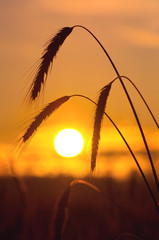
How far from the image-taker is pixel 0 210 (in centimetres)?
666

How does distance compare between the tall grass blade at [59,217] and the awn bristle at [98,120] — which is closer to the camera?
the awn bristle at [98,120]

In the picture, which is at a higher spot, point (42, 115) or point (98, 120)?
point (42, 115)

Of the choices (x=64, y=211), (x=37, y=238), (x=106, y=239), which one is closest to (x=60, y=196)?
(x=64, y=211)

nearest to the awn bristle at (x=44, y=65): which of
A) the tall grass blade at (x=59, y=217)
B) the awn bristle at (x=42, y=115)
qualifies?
the awn bristle at (x=42, y=115)

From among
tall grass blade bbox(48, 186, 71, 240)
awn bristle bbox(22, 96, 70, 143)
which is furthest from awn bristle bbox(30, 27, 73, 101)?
tall grass blade bbox(48, 186, 71, 240)

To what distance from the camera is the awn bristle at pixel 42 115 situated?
16.1ft

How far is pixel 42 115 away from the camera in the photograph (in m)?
5.00

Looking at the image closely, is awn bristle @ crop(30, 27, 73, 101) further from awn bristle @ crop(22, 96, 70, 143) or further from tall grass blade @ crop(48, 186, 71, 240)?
tall grass blade @ crop(48, 186, 71, 240)

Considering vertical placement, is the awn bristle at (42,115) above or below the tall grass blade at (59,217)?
above

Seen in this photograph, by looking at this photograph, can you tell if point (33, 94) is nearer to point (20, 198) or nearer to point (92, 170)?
point (92, 170)

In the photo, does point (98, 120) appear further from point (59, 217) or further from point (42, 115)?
point (59, 217)

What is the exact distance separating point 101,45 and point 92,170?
1.18 m

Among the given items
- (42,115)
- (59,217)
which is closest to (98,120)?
(42,115)

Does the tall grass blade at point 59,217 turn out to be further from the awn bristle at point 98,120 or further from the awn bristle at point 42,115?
the awn bristle at point 42,115
